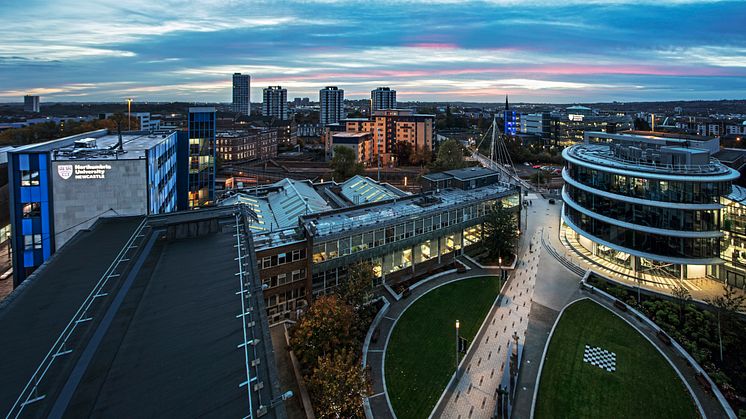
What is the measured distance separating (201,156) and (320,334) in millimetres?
43787

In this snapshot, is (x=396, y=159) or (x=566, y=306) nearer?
(x=566, y=306)

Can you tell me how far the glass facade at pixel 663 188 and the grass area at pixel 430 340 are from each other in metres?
18.1

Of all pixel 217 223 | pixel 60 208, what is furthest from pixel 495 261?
pixel 60 208

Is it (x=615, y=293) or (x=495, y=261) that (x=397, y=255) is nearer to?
(x=495, y=261)

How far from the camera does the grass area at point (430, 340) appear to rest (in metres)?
27.5

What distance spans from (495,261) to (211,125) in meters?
46.9

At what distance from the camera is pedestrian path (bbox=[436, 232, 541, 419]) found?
26.5 meters

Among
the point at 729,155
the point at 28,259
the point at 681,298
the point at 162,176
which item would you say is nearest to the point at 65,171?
the point at 28,259

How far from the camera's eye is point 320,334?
2792 cm

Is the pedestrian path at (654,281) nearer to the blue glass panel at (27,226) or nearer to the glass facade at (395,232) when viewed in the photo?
the glass facade at (395,232)

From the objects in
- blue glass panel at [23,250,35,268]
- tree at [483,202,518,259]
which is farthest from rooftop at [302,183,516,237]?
blue glass panel at [23,250,35,268]

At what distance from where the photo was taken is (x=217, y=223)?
27.4 meters

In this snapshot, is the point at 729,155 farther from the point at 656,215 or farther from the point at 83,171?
the point at 83,171

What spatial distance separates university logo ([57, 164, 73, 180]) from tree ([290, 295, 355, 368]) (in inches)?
841
